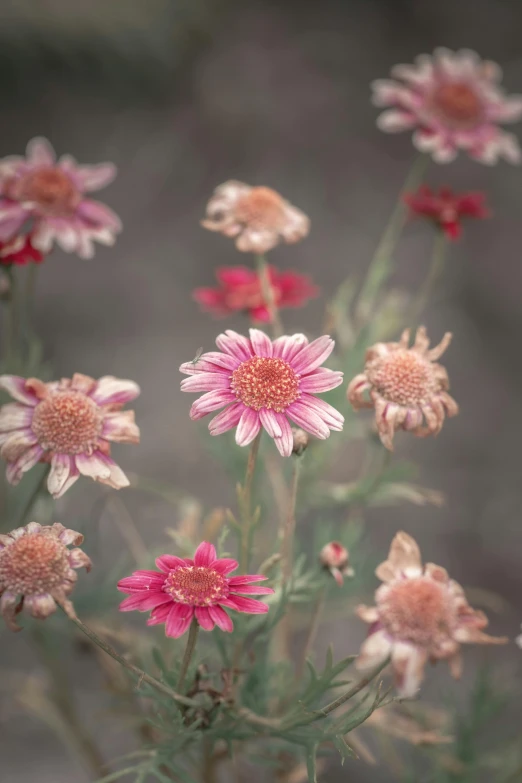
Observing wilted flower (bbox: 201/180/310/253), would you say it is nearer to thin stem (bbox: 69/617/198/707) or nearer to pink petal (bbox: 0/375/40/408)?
pink petal (bbox: 0/375/40/408)

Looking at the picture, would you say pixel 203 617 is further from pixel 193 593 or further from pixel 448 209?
pixel 448 209

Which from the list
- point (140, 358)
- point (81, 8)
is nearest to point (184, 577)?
point (140, 358)

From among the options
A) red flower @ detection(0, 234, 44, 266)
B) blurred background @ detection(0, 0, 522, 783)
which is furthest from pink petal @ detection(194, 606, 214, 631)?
blurred background @ detection(0, 0, 522, 783)

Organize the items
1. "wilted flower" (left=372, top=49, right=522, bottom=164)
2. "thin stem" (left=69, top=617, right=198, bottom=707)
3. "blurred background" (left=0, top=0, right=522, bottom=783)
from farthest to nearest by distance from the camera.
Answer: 1. "blurred background" (left=0, top=0, right=522, bottom=783)
2. "wilted flower" (left=372, top=49, right=522, bottom=164)
3. "thin stem" (left=69, top=617, right=198, bottom=707)

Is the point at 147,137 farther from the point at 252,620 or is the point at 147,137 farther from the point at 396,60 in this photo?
the point at 252,620

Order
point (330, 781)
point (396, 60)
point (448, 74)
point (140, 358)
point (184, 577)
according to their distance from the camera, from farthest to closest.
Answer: point (396, 60) → point (140, 358) → point (330, 781) → point (448, 74) → point (184, 577)

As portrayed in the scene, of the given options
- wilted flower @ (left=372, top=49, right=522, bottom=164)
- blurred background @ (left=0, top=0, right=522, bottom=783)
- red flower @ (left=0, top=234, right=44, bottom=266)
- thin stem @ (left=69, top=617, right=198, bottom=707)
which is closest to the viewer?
thin stem @ (left=69, top=617, right=198, bottom=707)
